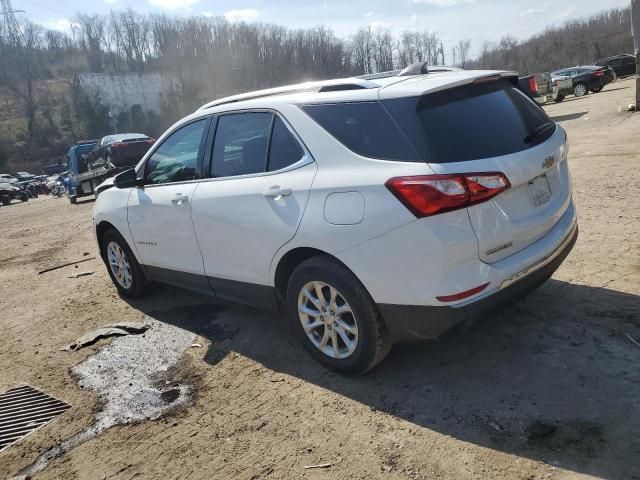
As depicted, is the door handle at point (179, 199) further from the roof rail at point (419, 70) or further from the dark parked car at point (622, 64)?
the dark parked car at point (622, 64)

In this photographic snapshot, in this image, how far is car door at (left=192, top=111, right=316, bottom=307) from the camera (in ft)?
11.2

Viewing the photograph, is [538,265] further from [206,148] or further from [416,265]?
[206,148]

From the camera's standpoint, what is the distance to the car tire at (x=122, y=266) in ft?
17.7

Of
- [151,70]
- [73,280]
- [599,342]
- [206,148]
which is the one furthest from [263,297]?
[151,70]

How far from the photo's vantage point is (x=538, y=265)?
3156 millimetres

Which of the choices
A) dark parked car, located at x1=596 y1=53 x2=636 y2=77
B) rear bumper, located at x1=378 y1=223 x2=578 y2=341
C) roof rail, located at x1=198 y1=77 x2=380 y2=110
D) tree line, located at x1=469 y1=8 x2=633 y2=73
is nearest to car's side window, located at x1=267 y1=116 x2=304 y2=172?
roof rail, located at x1=198 y1=77 x2=380 y2=110

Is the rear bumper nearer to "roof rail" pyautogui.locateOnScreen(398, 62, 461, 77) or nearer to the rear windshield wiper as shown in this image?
the rear windshield wiper

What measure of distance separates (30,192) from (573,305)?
39.6 m

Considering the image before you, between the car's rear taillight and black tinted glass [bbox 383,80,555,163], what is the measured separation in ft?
0.41

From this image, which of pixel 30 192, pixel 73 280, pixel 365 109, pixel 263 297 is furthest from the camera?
pixel 30 192

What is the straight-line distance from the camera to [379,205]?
9.57 ft

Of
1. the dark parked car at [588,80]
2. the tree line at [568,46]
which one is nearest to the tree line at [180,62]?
the tree line at [568,46]

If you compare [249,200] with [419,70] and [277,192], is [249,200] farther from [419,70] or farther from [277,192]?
[419,70]

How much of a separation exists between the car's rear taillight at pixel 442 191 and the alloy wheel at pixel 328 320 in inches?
31.3
